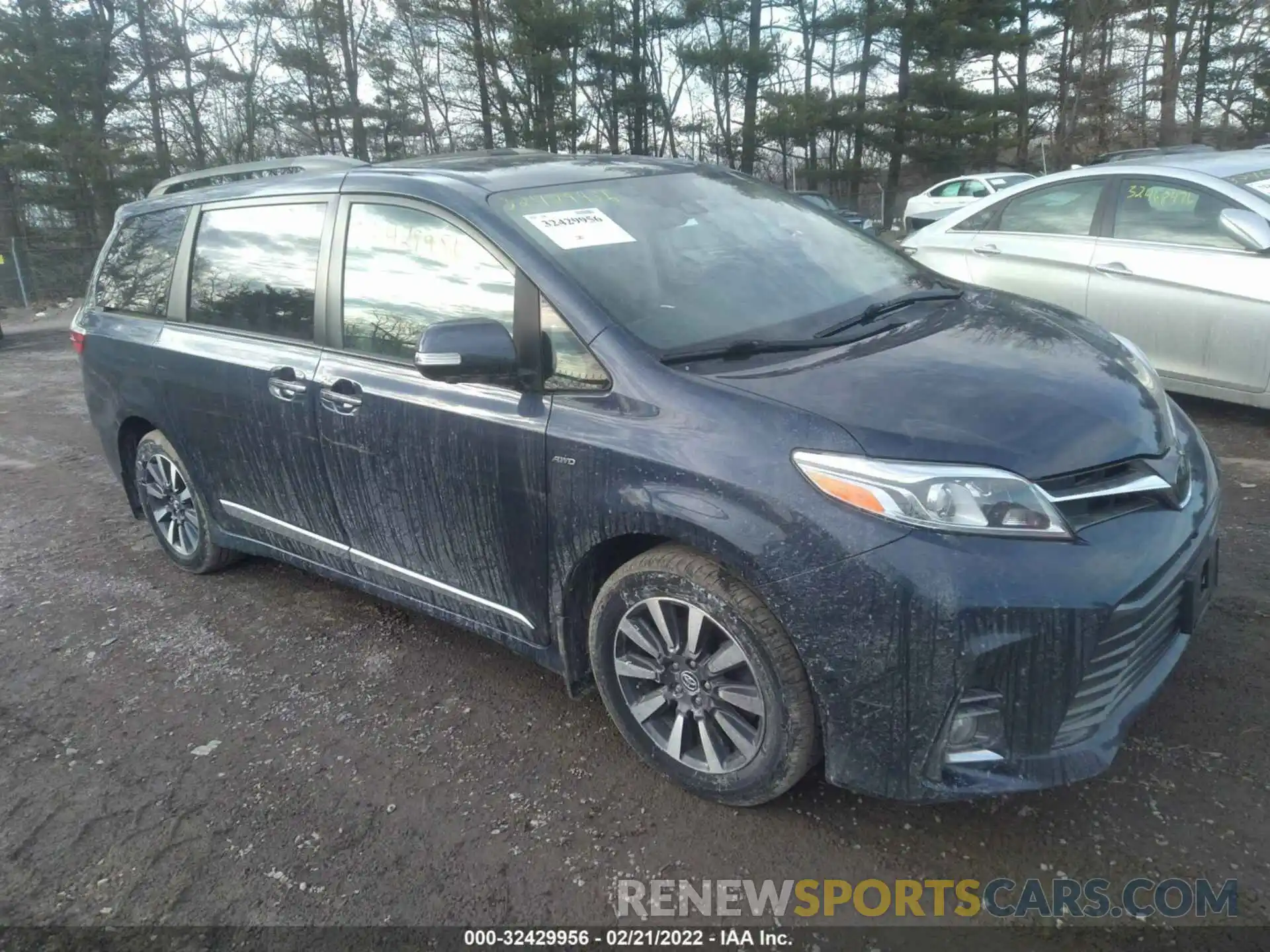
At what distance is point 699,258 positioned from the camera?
322 cm

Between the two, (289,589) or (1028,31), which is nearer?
(289,589)

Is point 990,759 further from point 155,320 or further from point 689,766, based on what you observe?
point 155,320

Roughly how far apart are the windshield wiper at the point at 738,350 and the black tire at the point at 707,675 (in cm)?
54

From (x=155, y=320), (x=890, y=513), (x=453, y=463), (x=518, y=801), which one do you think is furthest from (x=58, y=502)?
(x=890, y=513)

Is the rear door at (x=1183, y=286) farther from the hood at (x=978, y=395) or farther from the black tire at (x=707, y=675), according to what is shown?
the black tire at (x=707, y=675)

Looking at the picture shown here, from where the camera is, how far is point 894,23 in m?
30.8

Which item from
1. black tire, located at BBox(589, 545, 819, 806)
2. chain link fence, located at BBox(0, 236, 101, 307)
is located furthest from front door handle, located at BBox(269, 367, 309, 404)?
chain link fence, located at BBox(0, 236, 101, 307)

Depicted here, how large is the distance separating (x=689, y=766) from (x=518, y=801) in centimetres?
53

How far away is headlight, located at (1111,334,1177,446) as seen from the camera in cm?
280

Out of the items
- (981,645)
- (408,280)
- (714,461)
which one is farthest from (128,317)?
(981,645)

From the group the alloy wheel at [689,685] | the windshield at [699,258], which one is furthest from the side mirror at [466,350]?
the alloy wheel at [689,685]

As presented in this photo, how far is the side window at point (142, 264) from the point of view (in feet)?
14.5

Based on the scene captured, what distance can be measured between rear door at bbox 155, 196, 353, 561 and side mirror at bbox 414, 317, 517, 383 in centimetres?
93

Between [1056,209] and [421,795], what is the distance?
5.56 metres
